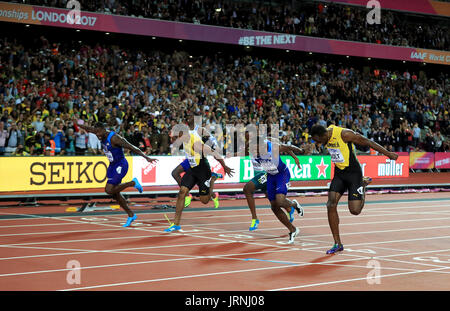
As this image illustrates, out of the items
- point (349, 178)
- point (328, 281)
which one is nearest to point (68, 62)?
point (349, 178)

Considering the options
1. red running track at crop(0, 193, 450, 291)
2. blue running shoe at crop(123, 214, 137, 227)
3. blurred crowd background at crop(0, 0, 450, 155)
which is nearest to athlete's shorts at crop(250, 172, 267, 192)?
red running track at crop(0, 193, 450, 291)

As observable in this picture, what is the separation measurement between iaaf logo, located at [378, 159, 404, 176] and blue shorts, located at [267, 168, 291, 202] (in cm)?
→ 1714

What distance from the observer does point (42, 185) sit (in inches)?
723

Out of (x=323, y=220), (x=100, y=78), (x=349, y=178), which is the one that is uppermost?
(x=100, y=78)

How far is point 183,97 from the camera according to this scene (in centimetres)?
2903

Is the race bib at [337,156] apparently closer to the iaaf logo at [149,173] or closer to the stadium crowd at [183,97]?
the iaaf logo at [149,173]

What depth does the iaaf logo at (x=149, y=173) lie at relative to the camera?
20609 millimetres

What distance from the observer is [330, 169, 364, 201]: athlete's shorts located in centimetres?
1071

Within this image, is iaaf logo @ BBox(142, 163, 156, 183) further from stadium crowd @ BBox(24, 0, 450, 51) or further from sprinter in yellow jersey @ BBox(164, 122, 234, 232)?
stadium crowd @ BBox(24, 0, 450, 51)

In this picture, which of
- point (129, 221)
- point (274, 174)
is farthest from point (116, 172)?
point (274, 174)

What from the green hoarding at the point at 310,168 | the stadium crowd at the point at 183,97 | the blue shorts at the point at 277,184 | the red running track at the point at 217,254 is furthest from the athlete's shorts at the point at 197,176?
the green hoarding at the point at 310,168

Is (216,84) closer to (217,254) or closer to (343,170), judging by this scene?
(343,170)
